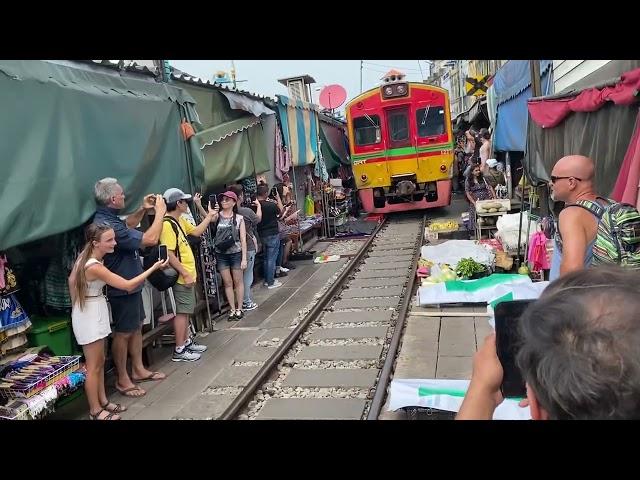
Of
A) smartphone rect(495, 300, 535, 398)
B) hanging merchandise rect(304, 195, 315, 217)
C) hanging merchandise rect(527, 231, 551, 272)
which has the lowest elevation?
hanging merchandise rect(527, 231, 551, 272)

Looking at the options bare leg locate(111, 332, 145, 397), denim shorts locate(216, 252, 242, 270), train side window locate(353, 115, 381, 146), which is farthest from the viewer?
train side window locate(353, 115, 381, 146)

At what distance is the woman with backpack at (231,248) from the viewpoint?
22.3 ft

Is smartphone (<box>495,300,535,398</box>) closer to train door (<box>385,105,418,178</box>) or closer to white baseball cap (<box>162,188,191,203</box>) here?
white baseball cap (<box>162,188,191,203</box>)

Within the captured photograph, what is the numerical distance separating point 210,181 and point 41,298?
123 inches

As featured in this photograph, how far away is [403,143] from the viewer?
1355cm

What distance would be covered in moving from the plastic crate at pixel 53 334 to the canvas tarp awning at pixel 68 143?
869mm

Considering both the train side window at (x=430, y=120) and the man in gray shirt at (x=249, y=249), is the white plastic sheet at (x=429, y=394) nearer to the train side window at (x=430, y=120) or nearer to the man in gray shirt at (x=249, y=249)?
the man in gray shirt at (x=249, y=249)

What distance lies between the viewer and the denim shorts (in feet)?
22.9

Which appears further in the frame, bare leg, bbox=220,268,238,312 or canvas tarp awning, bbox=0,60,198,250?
bare leg, bbox=220,268,238,312

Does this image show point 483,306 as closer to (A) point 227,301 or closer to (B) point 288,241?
(A) point 227,301

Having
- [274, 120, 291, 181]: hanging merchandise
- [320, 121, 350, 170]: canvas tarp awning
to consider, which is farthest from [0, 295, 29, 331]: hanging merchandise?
[320, 121, 350, 170]: canvas tarp awning

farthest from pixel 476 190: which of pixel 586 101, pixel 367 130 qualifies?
pixel 586 101

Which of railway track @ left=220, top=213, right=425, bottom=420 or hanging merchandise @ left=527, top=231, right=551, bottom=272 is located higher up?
hanging merchandise @ left=527, top=231, right=551, bottom=272

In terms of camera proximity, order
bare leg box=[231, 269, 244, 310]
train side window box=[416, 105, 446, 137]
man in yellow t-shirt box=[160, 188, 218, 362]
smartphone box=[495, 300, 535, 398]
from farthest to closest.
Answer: train side window box=[416, 105, 446, 137] < bare leg box=[231, 269, 244, 310] < man in yellow t-shirt box=[160, 188, 218, 362] < smartphone box=[495, 300, 535, 398]
